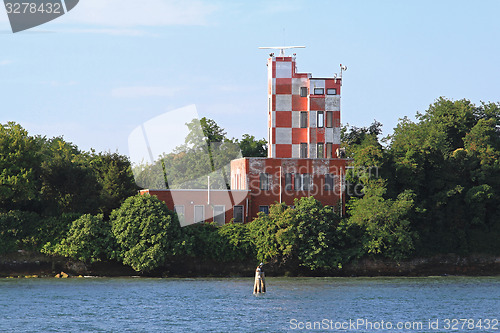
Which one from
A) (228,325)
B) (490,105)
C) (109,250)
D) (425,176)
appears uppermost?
(490,105)

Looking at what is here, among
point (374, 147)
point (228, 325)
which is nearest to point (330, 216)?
point (374, 147)

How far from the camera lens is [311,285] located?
54.9 metres

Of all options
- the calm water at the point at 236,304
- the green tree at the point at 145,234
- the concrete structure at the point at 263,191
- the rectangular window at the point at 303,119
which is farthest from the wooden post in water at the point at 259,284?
the rectangular window at the point at 303,119

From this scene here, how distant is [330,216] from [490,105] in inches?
861

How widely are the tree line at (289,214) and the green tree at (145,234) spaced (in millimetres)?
72

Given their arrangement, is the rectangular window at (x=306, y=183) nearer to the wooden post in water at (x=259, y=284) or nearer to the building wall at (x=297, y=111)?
the building wall at (x=297, y=111)

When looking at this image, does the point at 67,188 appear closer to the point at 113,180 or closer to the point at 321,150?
the point at 113,180

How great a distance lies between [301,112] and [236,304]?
27.5 meters

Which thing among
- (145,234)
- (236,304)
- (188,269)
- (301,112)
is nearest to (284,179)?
(301,112)

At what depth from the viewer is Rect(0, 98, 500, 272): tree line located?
198ft

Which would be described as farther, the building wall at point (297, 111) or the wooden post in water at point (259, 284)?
the building wall at point (297, 111)

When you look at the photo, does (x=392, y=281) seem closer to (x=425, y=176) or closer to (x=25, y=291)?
(x=425, y=176)

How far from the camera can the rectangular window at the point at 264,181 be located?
6581cm

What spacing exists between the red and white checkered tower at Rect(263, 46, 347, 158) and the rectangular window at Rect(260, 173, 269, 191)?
13.4 ft
